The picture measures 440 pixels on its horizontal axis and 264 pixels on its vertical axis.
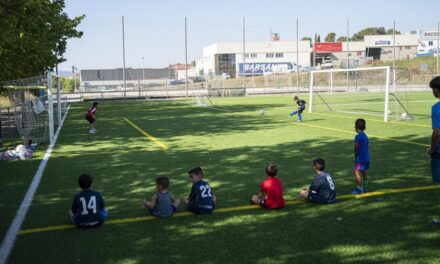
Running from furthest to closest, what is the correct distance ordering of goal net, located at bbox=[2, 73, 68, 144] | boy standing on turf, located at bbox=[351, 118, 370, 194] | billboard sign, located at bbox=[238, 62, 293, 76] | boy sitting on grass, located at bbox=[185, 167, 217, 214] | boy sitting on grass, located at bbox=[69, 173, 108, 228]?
1. billboard sign, located at bbox=[238, 62, 293, 76]
2. goal net, located at bbox=[2, 73, 68, 144]
3. boy standing on turf, located at bbox=[351, 118, 370, 194]
4. boy sitting on grass, located at bbox=[185, 167, 217, 214]
5. boy sitting on grass, located at bbox=[69, 173, 108, 228]

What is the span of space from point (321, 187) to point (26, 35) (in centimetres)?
1756

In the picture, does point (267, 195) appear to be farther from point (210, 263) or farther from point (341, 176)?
point (341, 176)

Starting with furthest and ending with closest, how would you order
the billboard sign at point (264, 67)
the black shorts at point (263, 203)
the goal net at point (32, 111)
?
the billboard sign at point (264, 67)
the goal net at point (32, 111)
the black shorts at point (263, 203)

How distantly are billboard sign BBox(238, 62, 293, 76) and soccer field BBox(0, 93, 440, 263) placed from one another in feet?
229

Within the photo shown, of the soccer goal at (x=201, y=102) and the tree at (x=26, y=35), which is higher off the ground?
the tree at (x=26, y=35)

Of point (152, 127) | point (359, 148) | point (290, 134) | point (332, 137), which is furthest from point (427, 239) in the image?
point (152, 127)

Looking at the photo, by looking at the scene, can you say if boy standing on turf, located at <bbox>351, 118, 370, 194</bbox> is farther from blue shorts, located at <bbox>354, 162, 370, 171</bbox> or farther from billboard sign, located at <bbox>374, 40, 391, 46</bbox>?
billboard sign, located at <bbox>374, 40, 391, 46</bbox>

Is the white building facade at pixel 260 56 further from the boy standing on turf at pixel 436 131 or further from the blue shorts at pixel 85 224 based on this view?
the boy standing on turf at pixel 436 131

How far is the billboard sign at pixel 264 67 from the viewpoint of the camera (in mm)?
82562

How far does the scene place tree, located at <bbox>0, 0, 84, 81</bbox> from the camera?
1677cm

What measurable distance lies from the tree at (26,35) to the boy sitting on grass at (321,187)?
44.6 ft

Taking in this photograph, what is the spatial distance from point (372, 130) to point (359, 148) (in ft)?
31.7

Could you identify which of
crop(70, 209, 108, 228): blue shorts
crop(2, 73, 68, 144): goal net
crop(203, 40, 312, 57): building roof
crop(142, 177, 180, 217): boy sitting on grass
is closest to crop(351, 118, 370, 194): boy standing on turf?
crop(142, 177, 180, 217): boy sitting on grass

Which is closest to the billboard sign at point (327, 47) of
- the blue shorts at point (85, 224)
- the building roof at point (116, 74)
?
the building roof at point (116, 74)
